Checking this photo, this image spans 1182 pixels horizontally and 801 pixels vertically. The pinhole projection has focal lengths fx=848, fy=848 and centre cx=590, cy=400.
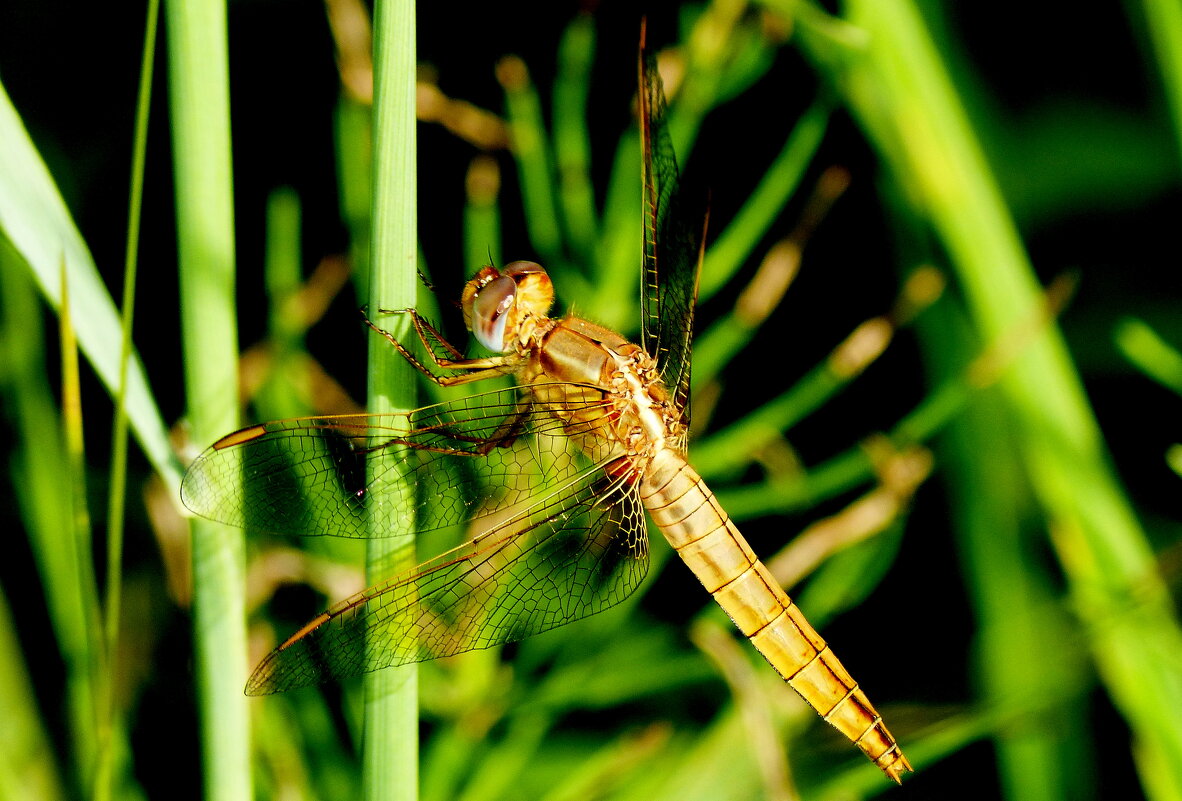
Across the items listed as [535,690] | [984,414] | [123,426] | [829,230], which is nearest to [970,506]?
[984,414]

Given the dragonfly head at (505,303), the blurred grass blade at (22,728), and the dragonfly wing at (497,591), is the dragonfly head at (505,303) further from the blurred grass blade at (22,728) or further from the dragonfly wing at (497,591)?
the blurred grass blade at (22,728)

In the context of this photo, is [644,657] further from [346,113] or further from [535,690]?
[346,113]

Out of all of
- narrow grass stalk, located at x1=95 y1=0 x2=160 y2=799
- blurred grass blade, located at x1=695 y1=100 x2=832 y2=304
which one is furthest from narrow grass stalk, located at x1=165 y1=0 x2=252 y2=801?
blurred grass blade, located at x1=695 y1=100 x2=832 y2=304

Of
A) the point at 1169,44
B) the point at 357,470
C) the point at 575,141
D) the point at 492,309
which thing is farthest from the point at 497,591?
the point at 1169,44

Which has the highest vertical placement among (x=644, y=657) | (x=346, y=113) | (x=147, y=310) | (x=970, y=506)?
(x=147, y=310)

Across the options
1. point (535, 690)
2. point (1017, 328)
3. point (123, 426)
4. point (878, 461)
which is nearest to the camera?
point (123, 426)

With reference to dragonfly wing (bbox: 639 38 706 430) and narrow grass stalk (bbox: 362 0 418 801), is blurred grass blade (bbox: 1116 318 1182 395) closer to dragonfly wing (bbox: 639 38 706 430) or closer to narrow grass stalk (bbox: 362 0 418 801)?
dragonfly wing (bbox: 639 38 706 430)

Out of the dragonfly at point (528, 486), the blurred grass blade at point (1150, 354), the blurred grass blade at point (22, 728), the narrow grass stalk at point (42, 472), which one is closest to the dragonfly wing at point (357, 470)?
the dragonfly at point (528, 486)
